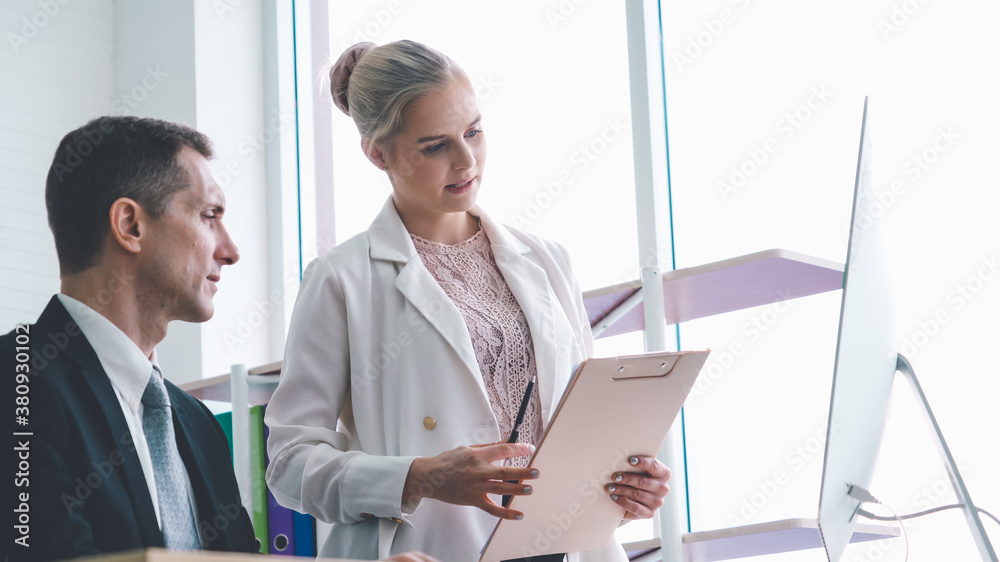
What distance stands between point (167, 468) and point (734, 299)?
47.4 inches

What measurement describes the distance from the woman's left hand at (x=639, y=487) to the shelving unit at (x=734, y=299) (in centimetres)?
40

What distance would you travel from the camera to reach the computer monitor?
4.03 ft

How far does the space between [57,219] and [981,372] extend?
1.80m

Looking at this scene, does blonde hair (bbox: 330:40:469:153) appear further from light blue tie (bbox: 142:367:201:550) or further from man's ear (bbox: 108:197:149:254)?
light blue tie (bbox: 142:367:201:550)

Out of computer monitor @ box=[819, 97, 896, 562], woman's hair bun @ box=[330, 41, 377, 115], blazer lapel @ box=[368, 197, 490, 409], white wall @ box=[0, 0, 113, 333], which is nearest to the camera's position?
computer monitor @ box=[819, 97, 896, 562]

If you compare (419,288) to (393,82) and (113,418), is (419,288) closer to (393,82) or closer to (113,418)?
(393,82)

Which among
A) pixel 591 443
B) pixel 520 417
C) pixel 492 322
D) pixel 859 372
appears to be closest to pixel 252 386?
pixel 492 322

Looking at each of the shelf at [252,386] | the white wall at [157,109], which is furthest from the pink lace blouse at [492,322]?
the white wall at [157,109]

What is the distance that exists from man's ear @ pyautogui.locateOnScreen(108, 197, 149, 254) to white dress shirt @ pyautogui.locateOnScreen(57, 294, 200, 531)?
101mm

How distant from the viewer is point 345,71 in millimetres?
1835

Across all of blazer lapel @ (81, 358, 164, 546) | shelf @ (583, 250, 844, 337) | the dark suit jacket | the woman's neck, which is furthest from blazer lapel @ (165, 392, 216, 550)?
shelf @ (583, 250, 844, 337)

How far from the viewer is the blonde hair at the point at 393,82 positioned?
66.3 inches

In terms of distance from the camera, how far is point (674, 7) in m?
2.82

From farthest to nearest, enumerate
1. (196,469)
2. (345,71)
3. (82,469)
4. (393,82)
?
(345,71) < (393,82) < (196,469) < (82,469)
